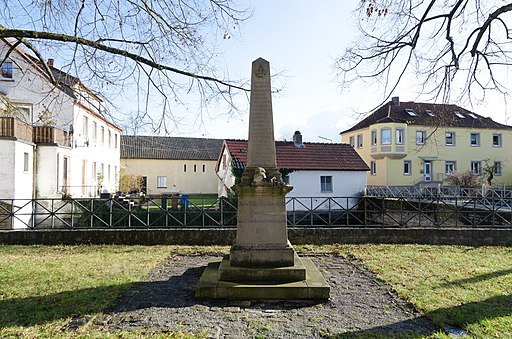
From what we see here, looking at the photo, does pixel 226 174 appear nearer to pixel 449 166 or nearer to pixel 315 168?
pixel 315 168

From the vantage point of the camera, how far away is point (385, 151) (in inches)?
1391

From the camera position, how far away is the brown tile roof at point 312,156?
24.7 m

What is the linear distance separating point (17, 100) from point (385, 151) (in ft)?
96.2

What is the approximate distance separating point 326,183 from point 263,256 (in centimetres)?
1879

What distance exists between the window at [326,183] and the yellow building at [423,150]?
1269cm

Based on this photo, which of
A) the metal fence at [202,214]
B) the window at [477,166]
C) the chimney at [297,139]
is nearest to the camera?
the metal fence at [202,214]

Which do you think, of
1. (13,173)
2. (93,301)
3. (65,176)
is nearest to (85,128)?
(65,176)

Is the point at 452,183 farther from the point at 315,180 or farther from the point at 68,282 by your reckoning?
the point at 68,282

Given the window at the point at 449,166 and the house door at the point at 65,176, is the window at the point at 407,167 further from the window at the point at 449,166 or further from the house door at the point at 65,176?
the house door at the point at 65,176

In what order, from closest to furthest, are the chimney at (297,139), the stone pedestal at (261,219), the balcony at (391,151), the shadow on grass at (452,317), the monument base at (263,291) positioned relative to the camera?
the shadow on grass at (452,317), the monument base at (263,291), the stone pedestal at (261,219), the chimney at (297,139), the balcony at (391,151)

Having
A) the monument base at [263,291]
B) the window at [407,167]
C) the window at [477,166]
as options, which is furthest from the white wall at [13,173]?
the window at [477,166]

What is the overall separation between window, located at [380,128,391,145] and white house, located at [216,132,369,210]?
417 inches

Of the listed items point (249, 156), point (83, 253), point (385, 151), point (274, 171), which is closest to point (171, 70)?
point (249, 156)

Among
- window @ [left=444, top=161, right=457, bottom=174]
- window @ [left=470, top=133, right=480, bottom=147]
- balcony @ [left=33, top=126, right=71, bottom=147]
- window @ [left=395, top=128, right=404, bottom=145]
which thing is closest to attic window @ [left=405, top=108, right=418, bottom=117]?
window @ [left=395, top=128, right=404, bottom=145]
